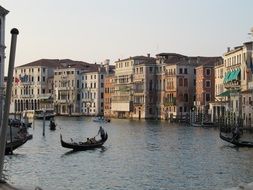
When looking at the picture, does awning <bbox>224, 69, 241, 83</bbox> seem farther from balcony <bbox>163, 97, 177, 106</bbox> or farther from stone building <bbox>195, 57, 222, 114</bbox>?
balcony <bbox>163, 97, 177, 106</bbox>

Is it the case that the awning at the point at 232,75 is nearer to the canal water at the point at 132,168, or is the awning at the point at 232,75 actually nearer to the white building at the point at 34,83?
the canal water at the point at 132,168

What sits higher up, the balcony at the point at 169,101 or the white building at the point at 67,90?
the white building at the point at 67,90

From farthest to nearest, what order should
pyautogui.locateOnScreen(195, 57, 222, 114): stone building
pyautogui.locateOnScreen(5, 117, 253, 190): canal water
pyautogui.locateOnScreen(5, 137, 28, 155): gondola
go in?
1. pyautogui.locateOnScreen(195, 57, 222, 114): stone building
2. pyautogui.locateOnScreen(5, 137, 28, 155): gondola
3. pyautogui.locateOnScreen(5, 117, 253, 190): canal water

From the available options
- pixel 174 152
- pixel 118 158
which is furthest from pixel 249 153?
pixel 118 158

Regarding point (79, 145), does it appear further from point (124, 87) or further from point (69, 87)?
point (69, 87)

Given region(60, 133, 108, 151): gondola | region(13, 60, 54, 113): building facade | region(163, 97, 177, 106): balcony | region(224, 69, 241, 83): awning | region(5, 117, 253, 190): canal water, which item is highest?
region(13, 60, 54, 113): building facade

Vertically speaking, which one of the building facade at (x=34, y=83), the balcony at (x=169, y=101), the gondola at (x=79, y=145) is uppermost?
the building facade at (x=34, y=83)

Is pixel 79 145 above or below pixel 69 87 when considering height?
below

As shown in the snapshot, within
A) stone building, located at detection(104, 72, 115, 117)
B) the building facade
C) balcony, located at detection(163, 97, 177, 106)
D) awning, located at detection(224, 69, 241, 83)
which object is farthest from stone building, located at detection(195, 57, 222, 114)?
Answer: the building facade

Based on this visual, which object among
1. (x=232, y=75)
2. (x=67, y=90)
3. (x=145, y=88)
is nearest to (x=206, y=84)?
(x=232, y=75)

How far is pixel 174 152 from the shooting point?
22047 mm

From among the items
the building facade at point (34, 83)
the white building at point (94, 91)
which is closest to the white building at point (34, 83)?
the building facade at point (34, 83)

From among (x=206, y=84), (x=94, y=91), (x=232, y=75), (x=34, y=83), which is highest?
(x=34, y=83)

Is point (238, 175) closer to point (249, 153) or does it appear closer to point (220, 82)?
point (249, 153)
